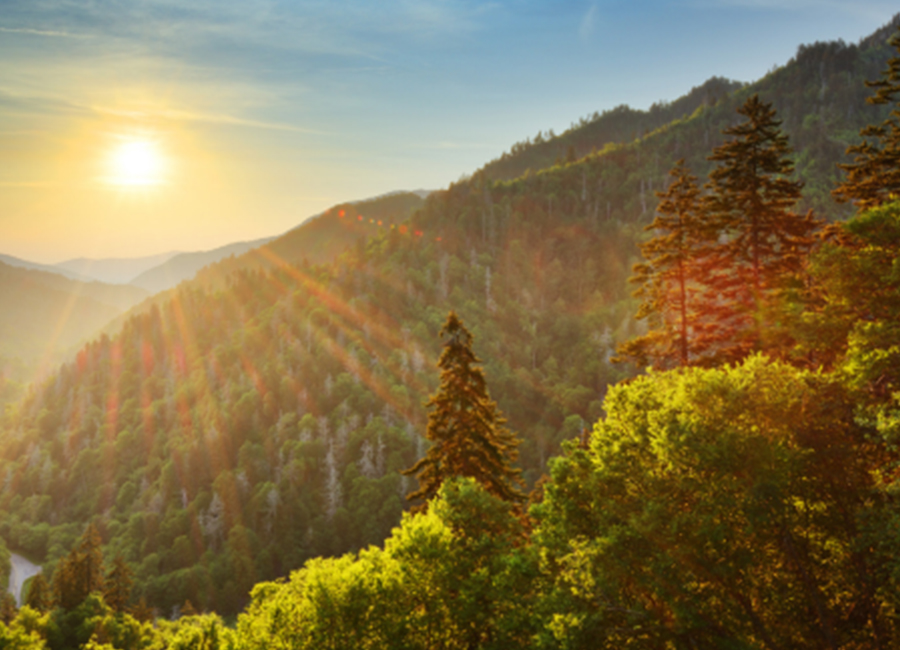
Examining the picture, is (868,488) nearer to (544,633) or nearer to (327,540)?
(544,633)

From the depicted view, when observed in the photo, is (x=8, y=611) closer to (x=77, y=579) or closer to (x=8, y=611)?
(x=8, y=611)

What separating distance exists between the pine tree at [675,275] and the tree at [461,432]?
27.6 ft

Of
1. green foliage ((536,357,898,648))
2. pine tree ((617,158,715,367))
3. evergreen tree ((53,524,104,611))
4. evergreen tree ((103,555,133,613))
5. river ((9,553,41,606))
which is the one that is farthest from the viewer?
river ((9,553,41,606))

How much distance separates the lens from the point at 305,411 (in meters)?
179

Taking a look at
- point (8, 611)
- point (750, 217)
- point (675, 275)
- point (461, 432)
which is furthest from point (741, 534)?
point (8, 611)

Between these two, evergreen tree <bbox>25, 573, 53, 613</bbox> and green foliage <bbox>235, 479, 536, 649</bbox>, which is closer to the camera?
green foliage <bbox>235, 479, 536, 649</bbox>

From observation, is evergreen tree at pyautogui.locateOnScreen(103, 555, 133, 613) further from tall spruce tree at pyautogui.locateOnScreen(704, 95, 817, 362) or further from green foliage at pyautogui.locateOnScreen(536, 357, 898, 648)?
tall spruce tree at pyautogui.locateOnScreen(704, 95, 817, 362)

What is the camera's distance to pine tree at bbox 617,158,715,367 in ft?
89.5

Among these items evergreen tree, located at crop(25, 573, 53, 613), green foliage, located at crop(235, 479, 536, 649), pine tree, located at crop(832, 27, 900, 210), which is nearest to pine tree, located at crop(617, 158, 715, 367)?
pine tree, located at crop(832, 27, 900, 210)

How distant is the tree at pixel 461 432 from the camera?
25.1 metres

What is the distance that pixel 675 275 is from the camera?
1105 inches

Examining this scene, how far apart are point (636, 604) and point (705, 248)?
18.8m

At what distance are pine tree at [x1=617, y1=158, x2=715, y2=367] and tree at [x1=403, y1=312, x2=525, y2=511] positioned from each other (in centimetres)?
842

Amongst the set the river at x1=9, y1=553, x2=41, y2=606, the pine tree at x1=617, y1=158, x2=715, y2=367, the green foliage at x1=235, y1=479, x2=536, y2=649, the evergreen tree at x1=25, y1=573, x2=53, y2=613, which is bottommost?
the river at x1=9, y1=553, x2=41, y2=606
